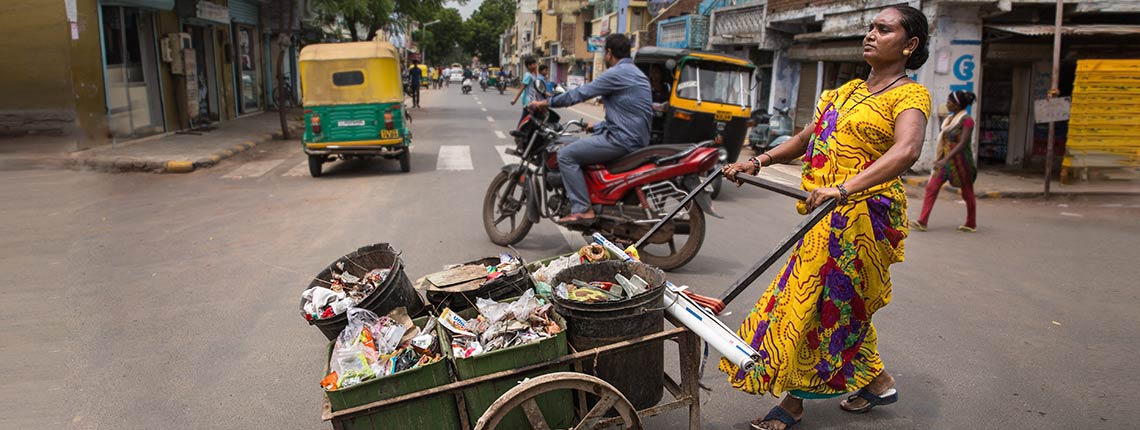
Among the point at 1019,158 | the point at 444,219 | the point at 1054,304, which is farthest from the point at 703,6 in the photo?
the point at 1054,304

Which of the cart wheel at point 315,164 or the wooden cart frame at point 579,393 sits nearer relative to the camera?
the wooden cart frame at point 579,393

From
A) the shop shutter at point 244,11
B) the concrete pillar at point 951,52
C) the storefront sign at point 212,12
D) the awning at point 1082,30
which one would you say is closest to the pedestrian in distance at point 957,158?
the awning at point 1082,30

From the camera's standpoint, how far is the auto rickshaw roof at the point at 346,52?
38.2 feet

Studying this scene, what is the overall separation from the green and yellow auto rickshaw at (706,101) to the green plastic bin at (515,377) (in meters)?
8.17

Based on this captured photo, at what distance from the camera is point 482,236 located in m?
7.10

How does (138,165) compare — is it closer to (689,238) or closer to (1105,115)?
(689,238)

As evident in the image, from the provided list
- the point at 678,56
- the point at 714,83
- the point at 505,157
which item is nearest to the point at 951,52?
the point at 714,83

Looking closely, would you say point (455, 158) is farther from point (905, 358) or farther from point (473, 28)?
point (473, 28)

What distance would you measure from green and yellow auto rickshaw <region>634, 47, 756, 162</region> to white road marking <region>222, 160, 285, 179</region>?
6.06m

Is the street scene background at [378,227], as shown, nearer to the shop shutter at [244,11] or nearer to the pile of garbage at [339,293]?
the pile of garbage at [339,293]

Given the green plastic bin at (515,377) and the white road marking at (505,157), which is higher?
the green plastic bin at (515,377)

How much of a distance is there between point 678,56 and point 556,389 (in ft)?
29.6

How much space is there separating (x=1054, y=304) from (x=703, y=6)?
Answer: 21813 mm

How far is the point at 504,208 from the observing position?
6.60m
